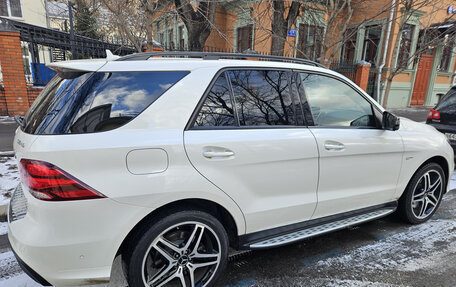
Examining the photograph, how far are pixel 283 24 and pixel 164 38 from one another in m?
18.3

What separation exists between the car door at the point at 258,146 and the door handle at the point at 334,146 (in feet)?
0.49

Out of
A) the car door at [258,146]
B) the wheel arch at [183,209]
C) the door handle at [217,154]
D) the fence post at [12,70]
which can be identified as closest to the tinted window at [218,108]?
the car door at [258,146]

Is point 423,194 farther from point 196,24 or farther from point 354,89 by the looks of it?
point 196,24

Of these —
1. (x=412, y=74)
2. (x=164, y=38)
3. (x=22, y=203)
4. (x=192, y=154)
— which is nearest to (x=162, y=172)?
(x=192, y=154)

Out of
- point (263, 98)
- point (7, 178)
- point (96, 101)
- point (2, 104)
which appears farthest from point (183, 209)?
point (2, 104)

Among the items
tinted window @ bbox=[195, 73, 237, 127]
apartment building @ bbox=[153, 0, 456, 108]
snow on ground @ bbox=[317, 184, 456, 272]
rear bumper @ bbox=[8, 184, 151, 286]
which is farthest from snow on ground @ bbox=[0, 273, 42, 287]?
apartment building @ bbox=[153, 0, 456, 108]

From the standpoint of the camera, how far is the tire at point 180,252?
2.00 m

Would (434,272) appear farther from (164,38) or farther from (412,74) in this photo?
(164,38)

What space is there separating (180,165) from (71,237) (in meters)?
0.78

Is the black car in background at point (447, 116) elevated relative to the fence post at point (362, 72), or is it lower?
lower

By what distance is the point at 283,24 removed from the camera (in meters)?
7.60

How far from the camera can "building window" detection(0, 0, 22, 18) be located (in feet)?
76.2

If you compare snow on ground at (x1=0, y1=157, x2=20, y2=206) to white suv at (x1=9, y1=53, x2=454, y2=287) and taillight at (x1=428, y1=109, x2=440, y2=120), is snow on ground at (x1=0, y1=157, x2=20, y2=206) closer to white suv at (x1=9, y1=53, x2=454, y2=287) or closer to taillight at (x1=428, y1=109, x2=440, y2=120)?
white suv at (x1=9, y1=53, x2=454, y2=287)

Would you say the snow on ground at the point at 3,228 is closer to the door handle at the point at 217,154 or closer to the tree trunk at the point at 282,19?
the door handle at the point at 217,154
